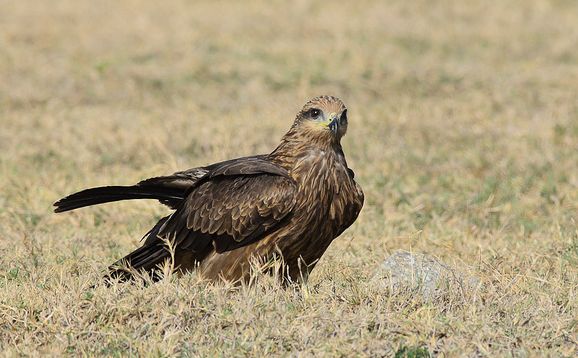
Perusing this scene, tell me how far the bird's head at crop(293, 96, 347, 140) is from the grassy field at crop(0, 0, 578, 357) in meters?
0.85

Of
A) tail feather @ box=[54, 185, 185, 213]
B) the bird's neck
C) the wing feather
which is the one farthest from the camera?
tail feather @ box=[54, 185, 185, 213]

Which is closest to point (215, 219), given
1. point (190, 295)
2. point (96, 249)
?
point (190, 295)

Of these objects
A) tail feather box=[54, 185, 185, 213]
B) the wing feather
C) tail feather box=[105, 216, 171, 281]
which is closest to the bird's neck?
the wing feather

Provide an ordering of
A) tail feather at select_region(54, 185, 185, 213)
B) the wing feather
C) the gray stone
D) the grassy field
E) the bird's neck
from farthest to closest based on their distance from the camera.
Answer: tail feather at select_region(54, 185, 185, 213)
the bird's neck
the wing feather
the gray stone
the grassy field

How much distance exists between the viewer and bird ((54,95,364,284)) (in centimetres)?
601

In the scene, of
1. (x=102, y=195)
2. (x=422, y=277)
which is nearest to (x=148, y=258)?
(x=102, y=195)

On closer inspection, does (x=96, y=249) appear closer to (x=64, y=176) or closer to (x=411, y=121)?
(x=64, y=176)

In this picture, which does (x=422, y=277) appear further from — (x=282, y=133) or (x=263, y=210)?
(x=282, y=133)

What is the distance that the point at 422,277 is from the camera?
18.6 ft

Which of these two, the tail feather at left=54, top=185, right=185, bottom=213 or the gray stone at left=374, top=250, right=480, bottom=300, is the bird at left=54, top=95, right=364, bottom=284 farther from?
the gray stone at left=374, top=250, right=480, bottom=300

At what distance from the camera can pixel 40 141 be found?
36.1 ft

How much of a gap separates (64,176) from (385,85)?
545cm

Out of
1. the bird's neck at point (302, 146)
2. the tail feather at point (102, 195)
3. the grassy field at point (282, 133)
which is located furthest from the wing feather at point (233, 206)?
the grassy field at point (282, 133)

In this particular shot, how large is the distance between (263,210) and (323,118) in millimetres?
800
